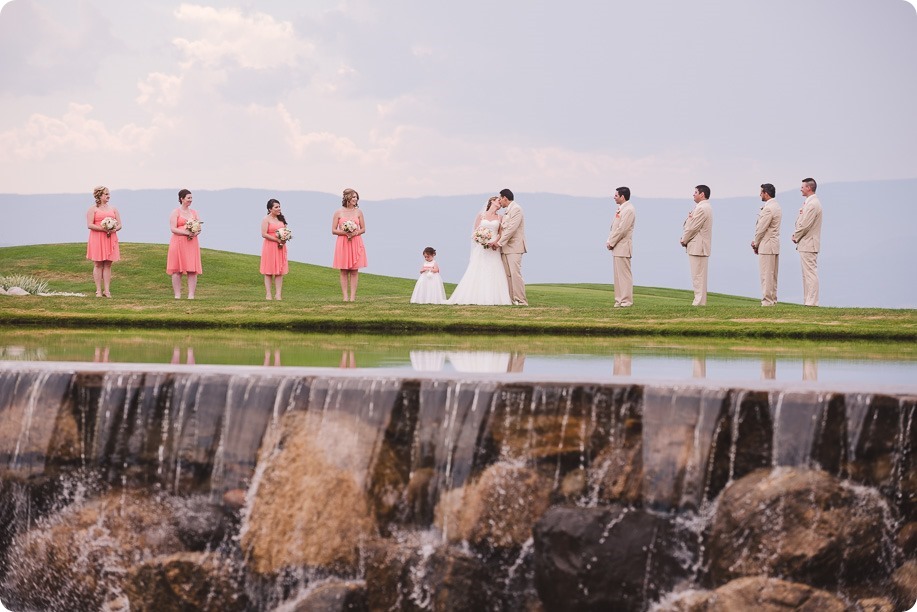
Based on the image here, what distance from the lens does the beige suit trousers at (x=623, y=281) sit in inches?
875

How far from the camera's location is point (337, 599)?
10.1 metres

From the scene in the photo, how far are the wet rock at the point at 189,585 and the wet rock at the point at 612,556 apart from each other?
2898mm

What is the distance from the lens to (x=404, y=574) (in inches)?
396

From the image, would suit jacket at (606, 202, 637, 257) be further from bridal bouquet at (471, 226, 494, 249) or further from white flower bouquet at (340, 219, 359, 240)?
white flower bouquet at (340, 219, 359, 240)

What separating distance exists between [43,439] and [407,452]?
354 centimetres

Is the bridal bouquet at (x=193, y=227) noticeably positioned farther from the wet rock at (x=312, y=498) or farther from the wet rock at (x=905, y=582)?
the wet rock at (x=905, y=582)

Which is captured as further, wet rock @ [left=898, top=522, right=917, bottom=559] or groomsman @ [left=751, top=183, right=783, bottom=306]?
groomsman @ [left=751, top=183, right=783, bottom=306]

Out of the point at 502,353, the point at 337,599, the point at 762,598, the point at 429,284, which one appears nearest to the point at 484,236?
the point at 429,284

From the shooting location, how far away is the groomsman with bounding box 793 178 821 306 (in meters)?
22.2

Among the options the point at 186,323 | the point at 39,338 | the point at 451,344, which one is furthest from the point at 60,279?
the point at 451,344

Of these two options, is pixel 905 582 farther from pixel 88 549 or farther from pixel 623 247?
pixel 623 247

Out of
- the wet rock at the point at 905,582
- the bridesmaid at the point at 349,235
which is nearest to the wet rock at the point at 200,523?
the wet rock at the point at 905,582

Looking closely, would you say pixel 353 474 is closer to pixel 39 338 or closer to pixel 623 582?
pixel 623 582

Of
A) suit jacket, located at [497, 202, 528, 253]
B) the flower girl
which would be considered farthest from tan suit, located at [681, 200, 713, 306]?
the flower girl
